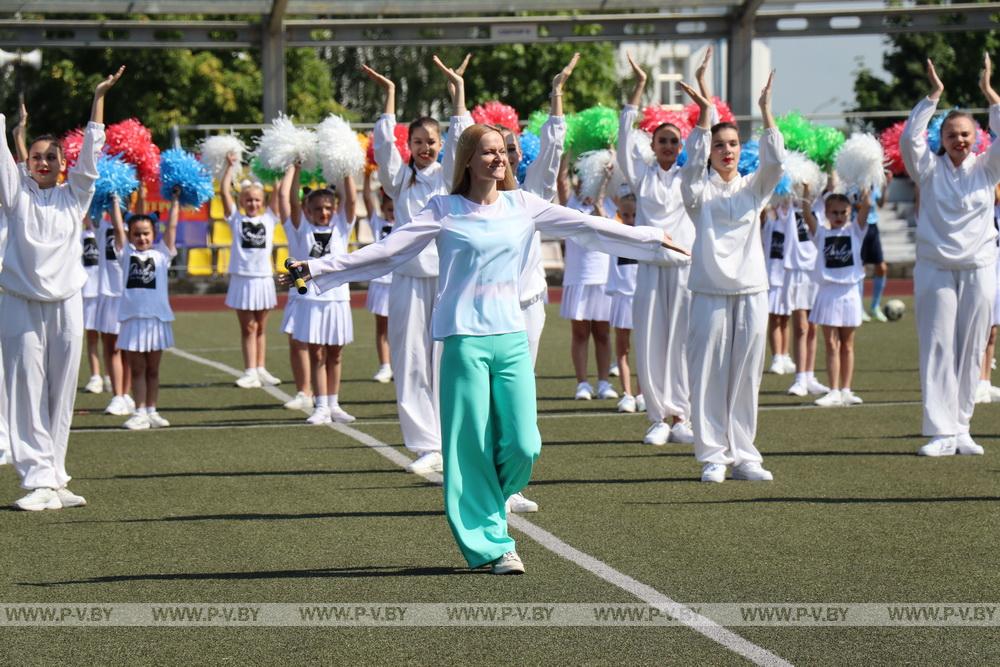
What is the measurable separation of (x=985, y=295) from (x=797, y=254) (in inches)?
219

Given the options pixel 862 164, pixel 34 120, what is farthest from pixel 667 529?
pixel 34 120

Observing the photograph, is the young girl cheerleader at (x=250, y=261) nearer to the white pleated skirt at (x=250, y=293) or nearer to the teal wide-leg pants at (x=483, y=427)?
the white pleated skirt at (x=250, y=293)

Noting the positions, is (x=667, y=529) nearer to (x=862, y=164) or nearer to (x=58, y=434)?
(x=58, y=434)

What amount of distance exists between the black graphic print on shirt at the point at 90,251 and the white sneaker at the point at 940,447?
→ 319 inches

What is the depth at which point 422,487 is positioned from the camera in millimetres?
9797

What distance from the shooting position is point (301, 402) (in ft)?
47.4

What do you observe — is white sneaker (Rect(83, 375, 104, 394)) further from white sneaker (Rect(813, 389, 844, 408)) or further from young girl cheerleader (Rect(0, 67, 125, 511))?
young girl cheerleader (Rect(0, 67, 125, 511))

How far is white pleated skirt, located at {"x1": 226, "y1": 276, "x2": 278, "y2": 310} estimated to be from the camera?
52.9 feet

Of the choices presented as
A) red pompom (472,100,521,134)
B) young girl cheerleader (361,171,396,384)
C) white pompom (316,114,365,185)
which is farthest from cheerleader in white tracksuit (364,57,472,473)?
young girl cheerleader (361,171,396,384)

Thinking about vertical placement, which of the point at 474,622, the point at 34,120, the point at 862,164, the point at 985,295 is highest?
the point at 34,120

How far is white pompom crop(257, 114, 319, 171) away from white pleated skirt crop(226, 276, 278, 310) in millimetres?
2444

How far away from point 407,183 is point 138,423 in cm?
431

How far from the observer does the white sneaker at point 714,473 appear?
9.78 meters

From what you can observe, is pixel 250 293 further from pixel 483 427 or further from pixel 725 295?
pixel 483 427
